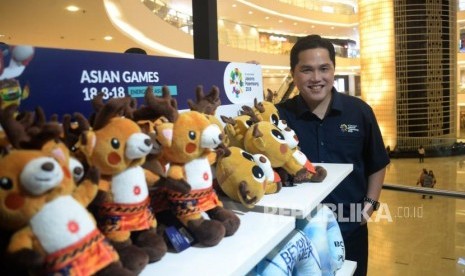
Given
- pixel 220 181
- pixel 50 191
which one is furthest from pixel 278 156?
pixel 50 191

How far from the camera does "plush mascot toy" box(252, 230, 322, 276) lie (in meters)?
1.13

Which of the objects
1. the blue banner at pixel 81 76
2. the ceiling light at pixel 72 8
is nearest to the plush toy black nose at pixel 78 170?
the blue banner at pixel 81 76

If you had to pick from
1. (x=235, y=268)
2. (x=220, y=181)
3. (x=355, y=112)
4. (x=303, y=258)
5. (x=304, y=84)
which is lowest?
(x=303, y=258)

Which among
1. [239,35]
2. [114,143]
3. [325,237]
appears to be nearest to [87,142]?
[114,143]

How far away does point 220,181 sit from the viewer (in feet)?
3.89

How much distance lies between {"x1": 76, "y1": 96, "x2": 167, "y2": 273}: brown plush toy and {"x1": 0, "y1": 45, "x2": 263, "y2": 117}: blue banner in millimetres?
192

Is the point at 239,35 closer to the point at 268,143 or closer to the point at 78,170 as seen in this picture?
the point at 268,143

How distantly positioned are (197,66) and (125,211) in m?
0.75

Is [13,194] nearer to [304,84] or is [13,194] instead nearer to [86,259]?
[86,259]

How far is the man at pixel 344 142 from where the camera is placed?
1.97 m

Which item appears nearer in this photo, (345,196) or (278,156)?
(278,156)

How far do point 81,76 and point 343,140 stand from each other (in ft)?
4.57

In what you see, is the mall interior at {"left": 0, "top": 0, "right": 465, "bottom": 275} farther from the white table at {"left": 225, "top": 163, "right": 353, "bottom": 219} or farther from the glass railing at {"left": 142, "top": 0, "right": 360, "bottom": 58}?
the white table at {"left": 225, "top": 163, "right": 353, "bottom": 219}

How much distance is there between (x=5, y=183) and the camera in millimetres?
588
